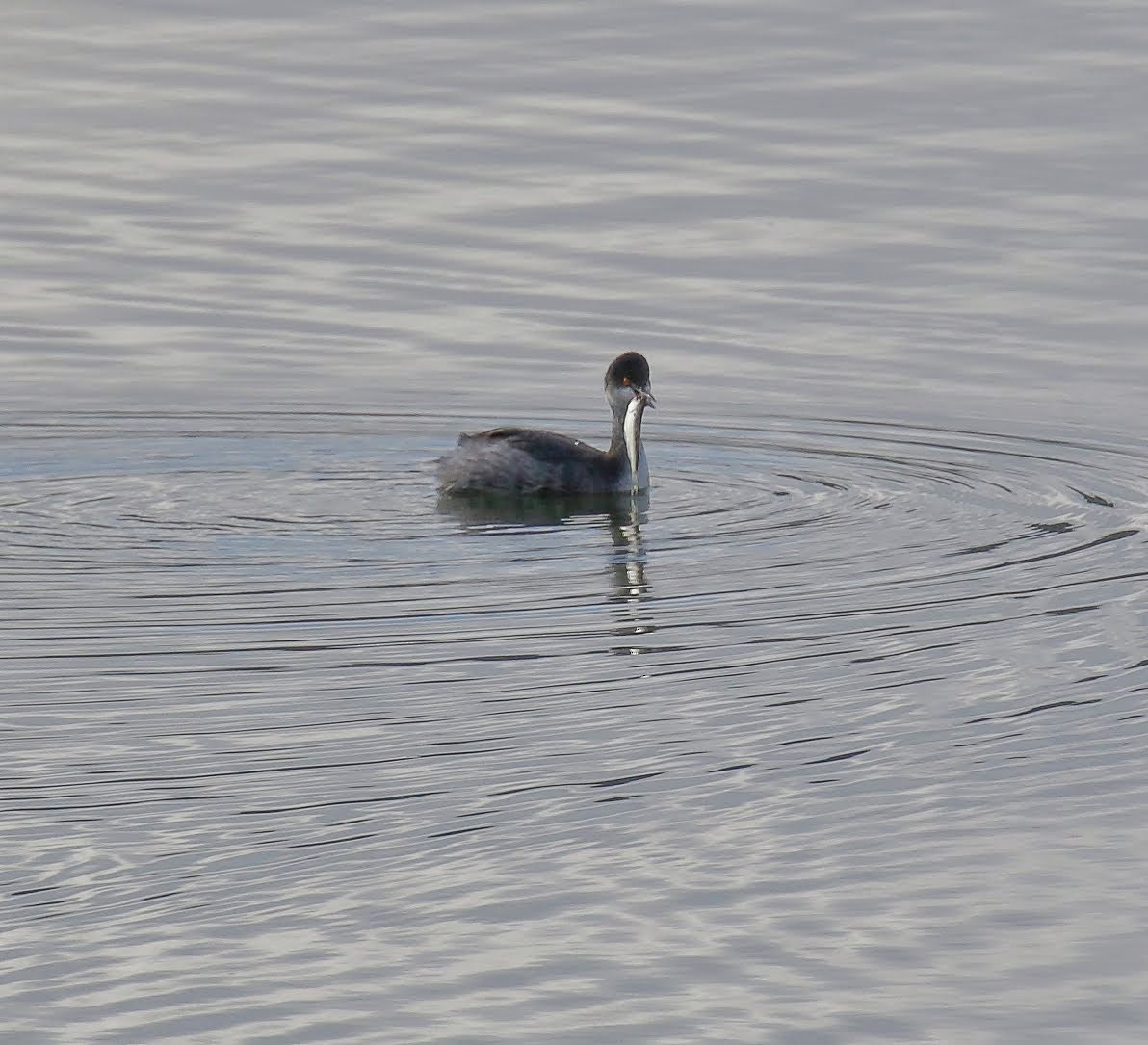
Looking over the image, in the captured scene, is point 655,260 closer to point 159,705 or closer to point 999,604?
point 999,604

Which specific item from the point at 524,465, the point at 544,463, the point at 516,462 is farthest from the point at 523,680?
the point at 544,463

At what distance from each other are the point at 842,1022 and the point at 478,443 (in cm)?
842

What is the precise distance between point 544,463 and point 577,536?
1.17 meters

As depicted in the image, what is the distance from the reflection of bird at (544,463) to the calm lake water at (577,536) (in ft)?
0.80

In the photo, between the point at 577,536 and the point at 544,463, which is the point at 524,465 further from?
the point at 577,536


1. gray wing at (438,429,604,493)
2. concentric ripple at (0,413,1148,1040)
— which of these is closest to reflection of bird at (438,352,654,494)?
gray wing at (438,429,604,493)

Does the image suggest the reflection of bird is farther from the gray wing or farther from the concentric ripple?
the concentric ripple

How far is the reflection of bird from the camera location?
16.0 metres

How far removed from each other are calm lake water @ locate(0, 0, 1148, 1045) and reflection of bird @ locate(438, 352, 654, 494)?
0.24m

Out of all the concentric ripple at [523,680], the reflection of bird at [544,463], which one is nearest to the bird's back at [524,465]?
the reflection of bird at [544,463]

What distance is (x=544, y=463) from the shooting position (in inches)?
639

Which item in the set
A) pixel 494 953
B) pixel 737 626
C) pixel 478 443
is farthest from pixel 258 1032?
pixel 478 443

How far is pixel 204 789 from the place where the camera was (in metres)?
9.86

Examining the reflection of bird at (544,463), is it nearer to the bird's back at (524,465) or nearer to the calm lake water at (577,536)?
the bird's back at (524,465)
